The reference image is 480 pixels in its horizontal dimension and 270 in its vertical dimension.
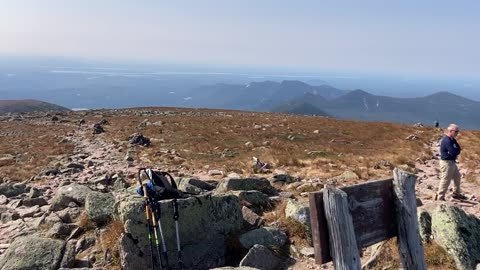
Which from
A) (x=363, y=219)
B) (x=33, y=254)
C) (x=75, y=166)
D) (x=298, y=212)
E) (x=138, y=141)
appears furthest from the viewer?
(x=138, y=141)

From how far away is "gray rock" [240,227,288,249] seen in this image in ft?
28.9

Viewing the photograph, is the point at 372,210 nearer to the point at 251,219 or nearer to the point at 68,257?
the point at 251,219

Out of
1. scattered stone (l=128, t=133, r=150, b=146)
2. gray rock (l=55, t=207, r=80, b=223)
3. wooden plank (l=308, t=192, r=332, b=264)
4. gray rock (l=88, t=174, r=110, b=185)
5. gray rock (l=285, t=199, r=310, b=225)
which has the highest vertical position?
wooden plank (l=308, t=192, r=332, b=264)

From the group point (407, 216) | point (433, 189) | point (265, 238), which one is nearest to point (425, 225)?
point (265, 238)

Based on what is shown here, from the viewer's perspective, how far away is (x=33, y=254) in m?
8.30

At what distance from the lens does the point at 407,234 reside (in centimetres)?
492

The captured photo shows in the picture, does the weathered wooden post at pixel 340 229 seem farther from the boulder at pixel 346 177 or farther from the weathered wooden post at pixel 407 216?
the boulder at pixel 346 177

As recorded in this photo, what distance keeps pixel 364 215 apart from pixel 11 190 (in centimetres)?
1549

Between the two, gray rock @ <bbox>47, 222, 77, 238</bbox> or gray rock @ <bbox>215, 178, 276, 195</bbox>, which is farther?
gray rock @ <bbox>215, 178, 276, 195</bbox>

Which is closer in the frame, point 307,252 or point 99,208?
point 307,252

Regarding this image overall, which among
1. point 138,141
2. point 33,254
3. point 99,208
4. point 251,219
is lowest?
point 138,141

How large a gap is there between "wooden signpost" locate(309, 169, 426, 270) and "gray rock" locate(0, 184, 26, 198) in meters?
14.8

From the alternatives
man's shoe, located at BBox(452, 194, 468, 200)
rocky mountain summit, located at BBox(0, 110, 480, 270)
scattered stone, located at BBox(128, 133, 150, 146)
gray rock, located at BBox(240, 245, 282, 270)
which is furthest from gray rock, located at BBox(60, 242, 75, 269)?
scattered stone, located at BBox(128, 133, 150, 146)

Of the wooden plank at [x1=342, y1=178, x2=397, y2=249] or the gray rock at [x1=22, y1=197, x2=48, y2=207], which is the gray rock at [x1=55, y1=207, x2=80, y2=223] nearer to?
the gray rock at [x1=22, y1=197, x2=48, y2=207]
